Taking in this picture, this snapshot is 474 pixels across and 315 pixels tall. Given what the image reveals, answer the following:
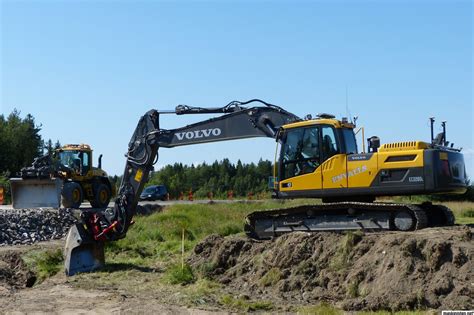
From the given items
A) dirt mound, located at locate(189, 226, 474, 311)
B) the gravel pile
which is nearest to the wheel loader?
the gravel pile

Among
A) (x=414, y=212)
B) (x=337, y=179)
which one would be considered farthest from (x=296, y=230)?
(x=414, y=212)

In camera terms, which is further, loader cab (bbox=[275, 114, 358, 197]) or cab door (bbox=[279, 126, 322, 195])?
cab door (bbox=[279, 126, 322, 195])

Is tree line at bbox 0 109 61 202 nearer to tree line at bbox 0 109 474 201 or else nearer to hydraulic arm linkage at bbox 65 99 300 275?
tree line at bbox 0 109 474 201

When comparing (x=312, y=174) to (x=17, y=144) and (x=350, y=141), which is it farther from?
(x=17, y=144)

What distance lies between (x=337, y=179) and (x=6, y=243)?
12030 millimetres

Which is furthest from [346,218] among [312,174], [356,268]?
[356,268]

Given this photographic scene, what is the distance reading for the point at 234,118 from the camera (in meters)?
14.7

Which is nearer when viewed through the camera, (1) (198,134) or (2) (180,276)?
(2) (180,276)

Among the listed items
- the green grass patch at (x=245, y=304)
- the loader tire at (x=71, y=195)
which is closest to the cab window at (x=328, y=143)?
the green grass patch at (x=245, y=304)

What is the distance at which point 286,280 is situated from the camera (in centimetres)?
1188

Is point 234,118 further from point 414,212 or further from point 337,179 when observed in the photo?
point 414,212

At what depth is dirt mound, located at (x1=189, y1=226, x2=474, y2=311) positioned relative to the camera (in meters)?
10.1

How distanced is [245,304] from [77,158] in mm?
21225

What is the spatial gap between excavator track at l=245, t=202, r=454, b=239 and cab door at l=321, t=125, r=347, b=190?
46 centimetres
